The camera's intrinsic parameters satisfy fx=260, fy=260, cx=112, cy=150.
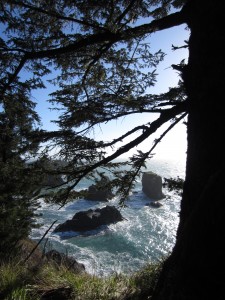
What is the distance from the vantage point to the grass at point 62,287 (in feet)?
13.4

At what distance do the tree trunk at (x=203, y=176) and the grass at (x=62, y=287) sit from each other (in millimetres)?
2314

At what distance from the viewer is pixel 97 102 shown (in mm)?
3543

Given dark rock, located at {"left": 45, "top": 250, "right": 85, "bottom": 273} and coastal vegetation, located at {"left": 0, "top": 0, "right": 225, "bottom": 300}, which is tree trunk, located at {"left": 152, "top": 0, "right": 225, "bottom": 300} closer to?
coastal vegetation, located at {"left": 0, "top": 0, "right": 225, "bottom": 300}

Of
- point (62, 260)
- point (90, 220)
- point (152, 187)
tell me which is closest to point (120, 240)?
point (90, 220)

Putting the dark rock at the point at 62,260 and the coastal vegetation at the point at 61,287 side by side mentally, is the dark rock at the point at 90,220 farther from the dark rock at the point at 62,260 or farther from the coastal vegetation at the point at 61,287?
the coastal vegetation at the point at 61,287

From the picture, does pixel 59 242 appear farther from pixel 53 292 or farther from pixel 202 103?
pixel 202 103

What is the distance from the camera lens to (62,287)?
432 centimetres

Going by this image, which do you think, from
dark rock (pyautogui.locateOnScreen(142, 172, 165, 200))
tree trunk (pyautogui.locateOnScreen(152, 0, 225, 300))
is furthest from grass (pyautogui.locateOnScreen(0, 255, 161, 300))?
dark rock (pyautogui.locateOnScreen(142, 172, 165, 200))

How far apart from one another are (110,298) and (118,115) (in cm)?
288

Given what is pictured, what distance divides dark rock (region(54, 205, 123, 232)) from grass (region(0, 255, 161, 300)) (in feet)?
93.4

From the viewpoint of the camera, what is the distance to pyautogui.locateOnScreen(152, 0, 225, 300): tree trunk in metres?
1.73

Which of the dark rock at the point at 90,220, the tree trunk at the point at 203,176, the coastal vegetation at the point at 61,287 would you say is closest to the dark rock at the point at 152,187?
the dark rock at the point at 90,220

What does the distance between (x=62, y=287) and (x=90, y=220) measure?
30.3 meters

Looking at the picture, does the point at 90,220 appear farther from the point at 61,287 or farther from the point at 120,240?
the point at 61,287
